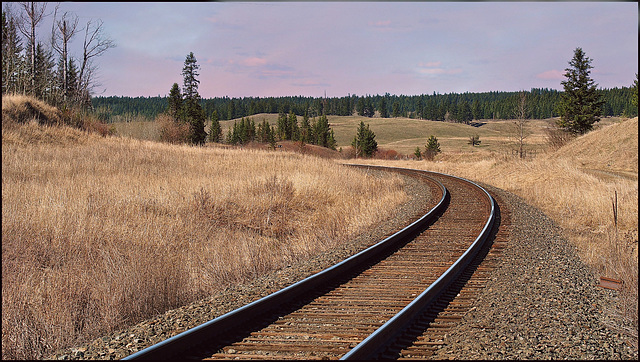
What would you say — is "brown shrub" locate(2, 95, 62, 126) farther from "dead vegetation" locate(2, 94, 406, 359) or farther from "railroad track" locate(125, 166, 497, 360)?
"railroad track" locate(125, 166, 497, 360)

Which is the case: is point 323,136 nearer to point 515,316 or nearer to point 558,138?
point 558,138

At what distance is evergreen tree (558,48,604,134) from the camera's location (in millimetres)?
46281

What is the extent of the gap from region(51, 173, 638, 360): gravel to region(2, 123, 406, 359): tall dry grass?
49 centimetres

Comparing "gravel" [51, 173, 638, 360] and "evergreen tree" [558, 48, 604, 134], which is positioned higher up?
"evergreen tree" [558, 48, 604, 134]

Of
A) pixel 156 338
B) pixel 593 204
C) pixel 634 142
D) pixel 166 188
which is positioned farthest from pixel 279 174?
pixel 634 142

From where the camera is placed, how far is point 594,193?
14.9 meters

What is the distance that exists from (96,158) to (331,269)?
1141cm

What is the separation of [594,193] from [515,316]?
11763mm

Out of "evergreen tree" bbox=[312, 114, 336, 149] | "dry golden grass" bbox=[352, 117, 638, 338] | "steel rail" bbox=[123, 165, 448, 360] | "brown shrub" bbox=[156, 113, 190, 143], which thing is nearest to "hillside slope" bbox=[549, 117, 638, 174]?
"dry golden grass" bbox=[352, 117, 638, 338]

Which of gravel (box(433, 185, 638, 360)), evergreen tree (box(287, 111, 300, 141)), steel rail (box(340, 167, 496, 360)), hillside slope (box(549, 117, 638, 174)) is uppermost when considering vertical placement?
evergreen tree (box(287, 111, 300, 141))

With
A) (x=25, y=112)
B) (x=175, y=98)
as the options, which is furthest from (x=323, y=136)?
(x=25, y=112)

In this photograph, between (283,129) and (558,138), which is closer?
(558,138)

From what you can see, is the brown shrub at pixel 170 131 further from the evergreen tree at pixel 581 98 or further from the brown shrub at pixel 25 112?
the evergreen tree at pixel 581 98

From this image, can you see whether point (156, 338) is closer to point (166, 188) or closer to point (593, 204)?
point (166, 188)
